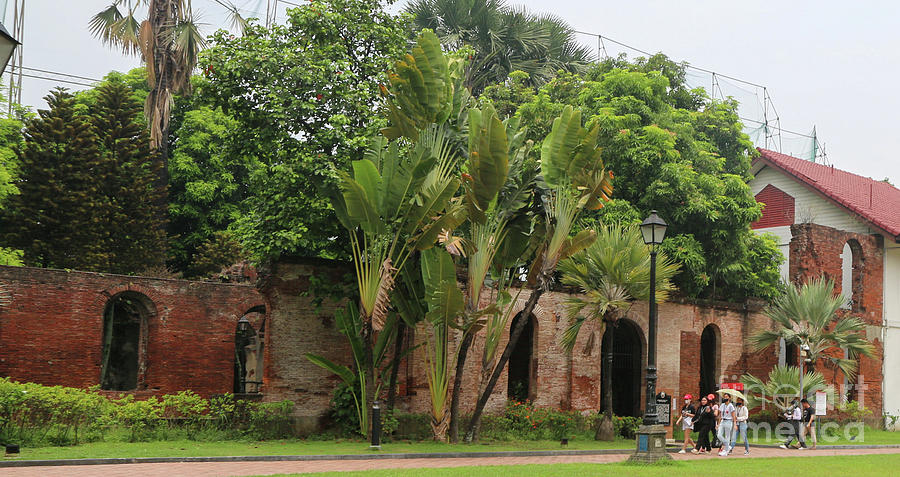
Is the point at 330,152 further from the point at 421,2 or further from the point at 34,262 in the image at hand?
the point at 421,2

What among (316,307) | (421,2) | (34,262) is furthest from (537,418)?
(421,2)

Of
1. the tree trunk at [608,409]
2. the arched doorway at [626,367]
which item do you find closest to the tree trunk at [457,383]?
the tree trunk at [608,409]

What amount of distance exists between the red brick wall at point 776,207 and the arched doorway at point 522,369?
13158 millimetres

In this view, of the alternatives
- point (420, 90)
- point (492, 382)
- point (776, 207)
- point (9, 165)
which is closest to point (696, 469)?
point (492, 382)

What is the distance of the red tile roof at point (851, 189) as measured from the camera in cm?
3198

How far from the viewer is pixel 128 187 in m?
29.6

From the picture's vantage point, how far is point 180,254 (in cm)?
3591

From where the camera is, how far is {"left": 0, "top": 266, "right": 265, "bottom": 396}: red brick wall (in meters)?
22.6

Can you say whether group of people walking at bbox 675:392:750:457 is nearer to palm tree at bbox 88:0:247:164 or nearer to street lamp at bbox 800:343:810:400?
street lamp at bbox 800:343:810:400

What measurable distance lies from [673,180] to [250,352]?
51.9 feet

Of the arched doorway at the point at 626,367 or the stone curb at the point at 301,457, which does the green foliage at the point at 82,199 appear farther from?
the stone curb at the point at 301,457

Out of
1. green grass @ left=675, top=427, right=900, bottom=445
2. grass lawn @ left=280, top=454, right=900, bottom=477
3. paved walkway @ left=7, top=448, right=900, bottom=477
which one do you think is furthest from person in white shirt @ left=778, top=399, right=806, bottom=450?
paved walkway @ left=7, top=448, right=900, bottom=477

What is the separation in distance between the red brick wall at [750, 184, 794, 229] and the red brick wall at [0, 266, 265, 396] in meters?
19.9

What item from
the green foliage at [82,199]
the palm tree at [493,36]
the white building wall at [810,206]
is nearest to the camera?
the green foliage at [82,199]
